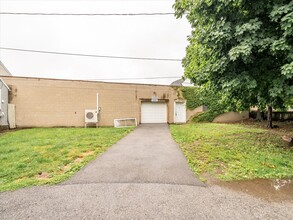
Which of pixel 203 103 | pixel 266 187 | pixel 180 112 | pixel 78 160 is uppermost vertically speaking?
pixel 203 103

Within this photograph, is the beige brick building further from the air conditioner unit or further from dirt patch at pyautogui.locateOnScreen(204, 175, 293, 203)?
dirt patch at pyautogui.locateOnScreen(204, 175, 293, 203)

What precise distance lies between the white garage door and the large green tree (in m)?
8.60

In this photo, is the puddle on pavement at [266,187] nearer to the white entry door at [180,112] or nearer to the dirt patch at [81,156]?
the dirt patch at [81,156]

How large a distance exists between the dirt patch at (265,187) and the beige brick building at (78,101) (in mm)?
9885

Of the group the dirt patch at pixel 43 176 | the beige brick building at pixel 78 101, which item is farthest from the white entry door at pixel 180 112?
the dirt patch at pixel 43 176

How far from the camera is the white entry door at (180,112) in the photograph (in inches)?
542

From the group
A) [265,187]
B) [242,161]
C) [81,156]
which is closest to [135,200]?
[265,187]

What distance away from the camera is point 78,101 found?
37.9 feet

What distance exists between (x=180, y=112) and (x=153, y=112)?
2468mm

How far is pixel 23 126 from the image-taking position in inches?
421

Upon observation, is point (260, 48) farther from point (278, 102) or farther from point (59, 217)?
point (59, 217)

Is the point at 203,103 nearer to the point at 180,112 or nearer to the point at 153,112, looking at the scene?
the point at 180,112

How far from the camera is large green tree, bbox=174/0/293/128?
3494mm

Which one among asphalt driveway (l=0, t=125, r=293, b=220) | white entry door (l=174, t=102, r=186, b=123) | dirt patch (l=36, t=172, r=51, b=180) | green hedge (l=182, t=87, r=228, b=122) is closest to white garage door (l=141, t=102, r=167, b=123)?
white entry door (l=174, t=102, r=186, b=123)
